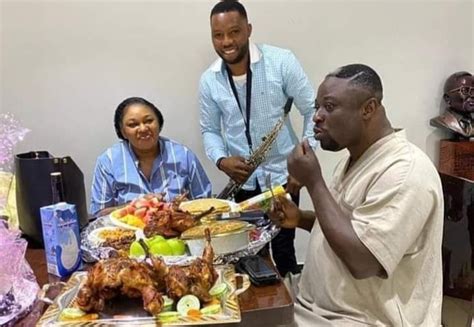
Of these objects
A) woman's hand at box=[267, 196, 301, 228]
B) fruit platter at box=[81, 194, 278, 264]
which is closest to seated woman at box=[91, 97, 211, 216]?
fruit platter at box=[81, 194, 278, 264]

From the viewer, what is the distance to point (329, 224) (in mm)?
1177

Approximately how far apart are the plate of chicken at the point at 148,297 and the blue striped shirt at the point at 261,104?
4.58 feet

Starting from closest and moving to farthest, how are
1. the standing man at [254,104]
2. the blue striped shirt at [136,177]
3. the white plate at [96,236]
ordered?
the white plate at [96,236], the blue striped shirt at [136,177], the standing man at [254,104]

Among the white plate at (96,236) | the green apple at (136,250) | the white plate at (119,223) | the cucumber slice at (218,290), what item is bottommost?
the cucumber slice at (218,290)

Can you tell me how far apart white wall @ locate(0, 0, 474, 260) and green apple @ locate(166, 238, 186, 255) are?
1561 millimetres

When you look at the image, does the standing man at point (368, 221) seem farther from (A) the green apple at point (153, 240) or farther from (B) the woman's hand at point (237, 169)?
(B) the woman's hand at point (237, 169)

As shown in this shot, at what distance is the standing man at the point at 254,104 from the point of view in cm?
239

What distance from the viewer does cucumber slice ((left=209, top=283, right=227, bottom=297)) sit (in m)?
1.02

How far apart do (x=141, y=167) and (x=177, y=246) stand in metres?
0.96

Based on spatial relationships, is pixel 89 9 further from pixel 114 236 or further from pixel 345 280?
pixel 345 280

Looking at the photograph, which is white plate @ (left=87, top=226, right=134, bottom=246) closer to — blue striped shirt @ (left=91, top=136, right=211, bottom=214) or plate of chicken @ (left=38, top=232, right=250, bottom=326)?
plate of chicken @ (left=38, top=232, right=250, bottom=326)

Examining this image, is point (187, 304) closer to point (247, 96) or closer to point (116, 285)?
point (116, 285)

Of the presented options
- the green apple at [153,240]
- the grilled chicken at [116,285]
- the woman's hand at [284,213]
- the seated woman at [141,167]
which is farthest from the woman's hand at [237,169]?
the grilled chicken at [116,285]

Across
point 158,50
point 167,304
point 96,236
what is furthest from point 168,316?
point 158,50
